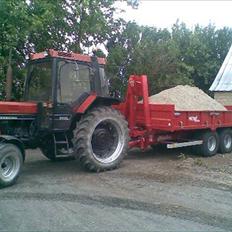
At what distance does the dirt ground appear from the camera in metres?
6.21

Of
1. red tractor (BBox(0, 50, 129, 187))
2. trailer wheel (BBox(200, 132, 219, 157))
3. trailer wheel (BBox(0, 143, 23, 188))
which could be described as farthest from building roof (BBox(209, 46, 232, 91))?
trailer wheel (BBox(0, 143, 23, 188))

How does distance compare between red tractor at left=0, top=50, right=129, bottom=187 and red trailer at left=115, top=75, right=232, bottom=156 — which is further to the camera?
red trailer at left=115, top=75, right=232, bottom=156

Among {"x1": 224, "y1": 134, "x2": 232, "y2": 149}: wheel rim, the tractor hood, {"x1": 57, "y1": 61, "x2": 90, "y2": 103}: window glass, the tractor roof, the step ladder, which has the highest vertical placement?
the tractor roof

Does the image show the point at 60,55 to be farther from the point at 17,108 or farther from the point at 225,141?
the point at 225,141

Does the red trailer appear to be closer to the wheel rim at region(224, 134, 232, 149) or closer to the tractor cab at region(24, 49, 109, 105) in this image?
the wheel rim at region(224, 134, 232, 149)

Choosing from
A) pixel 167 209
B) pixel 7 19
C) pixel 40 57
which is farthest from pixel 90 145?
pixel 7 19

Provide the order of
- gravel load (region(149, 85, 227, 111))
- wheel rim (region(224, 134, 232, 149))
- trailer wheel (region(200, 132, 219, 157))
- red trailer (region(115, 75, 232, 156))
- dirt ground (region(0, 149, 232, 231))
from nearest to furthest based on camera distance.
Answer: dirt ground (region(0, 149, 232, 231)) < red trailer (region(115, 75, 232, 156)) < gravel load (region(149, 85, 227, 111)) < trailer wheel (region(200, 132, 219, 157)) < wheel rim (region(224, 134, 232, 149))

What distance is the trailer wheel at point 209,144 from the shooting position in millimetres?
12688

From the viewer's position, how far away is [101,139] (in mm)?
10125

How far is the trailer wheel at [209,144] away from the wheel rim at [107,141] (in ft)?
10.8

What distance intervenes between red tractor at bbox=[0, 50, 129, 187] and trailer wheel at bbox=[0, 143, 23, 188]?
0.57 meters

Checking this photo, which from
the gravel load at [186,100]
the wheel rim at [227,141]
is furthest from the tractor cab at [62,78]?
the wheel rim at [227,141]

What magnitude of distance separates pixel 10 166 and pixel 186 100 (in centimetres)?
608

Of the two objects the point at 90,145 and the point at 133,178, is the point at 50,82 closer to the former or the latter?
the point at 90,145
